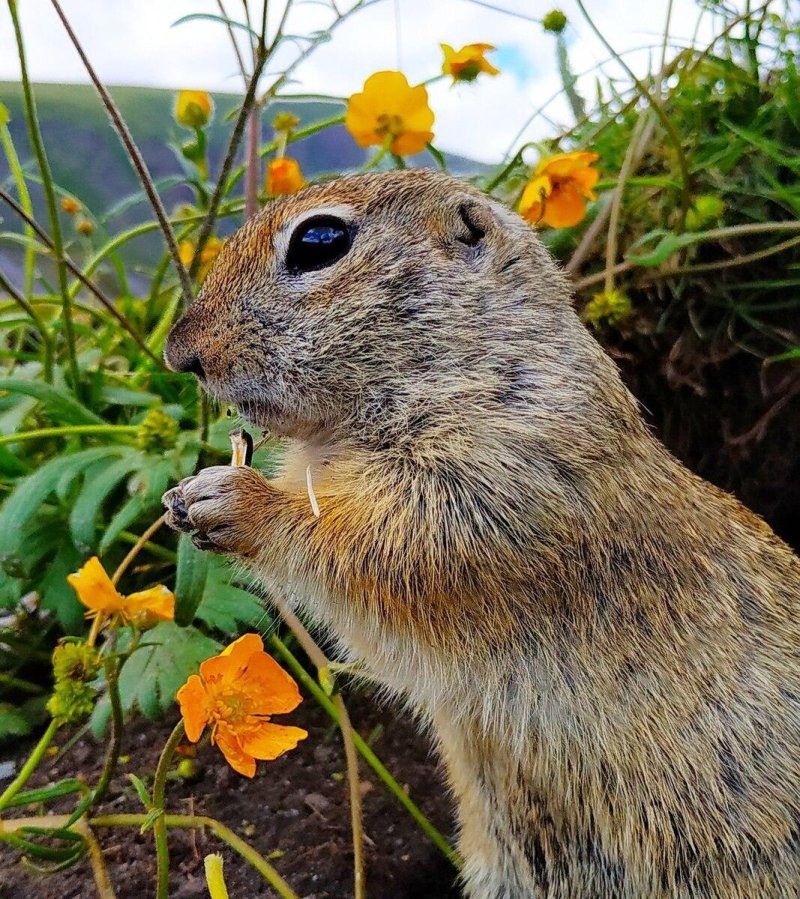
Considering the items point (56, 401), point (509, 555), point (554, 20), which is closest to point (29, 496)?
point (56, 401)

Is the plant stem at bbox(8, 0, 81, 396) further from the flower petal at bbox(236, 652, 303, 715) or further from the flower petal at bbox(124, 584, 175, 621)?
the flower petal at bbox(236, 652, 303, 715)

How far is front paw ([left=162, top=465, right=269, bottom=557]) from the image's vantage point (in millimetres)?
990

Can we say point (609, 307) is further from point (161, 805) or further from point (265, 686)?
point (161, 805)

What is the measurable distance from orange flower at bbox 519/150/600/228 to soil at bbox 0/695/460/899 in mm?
1007

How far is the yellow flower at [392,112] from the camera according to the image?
54.1 inches

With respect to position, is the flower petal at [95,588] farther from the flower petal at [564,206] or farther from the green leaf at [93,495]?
the flower petal at [564,206]

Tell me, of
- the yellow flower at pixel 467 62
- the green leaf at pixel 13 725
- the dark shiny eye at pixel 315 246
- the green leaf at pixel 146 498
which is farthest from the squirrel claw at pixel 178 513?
the yellow flower at pixel 467 62

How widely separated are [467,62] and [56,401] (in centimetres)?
95

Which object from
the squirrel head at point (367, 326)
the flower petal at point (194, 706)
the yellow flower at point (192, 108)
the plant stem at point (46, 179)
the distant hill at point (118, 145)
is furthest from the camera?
the distant hill at point (118, 145)

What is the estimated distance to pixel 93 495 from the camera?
1.22m

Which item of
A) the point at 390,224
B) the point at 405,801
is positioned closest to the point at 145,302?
the point at 390,224

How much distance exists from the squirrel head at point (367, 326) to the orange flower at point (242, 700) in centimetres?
31

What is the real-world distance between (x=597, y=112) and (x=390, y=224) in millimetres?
1133

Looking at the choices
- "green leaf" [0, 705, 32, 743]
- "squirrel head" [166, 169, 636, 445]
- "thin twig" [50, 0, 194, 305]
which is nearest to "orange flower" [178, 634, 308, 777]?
"squirrel head" [166, 169, 636, 445]
